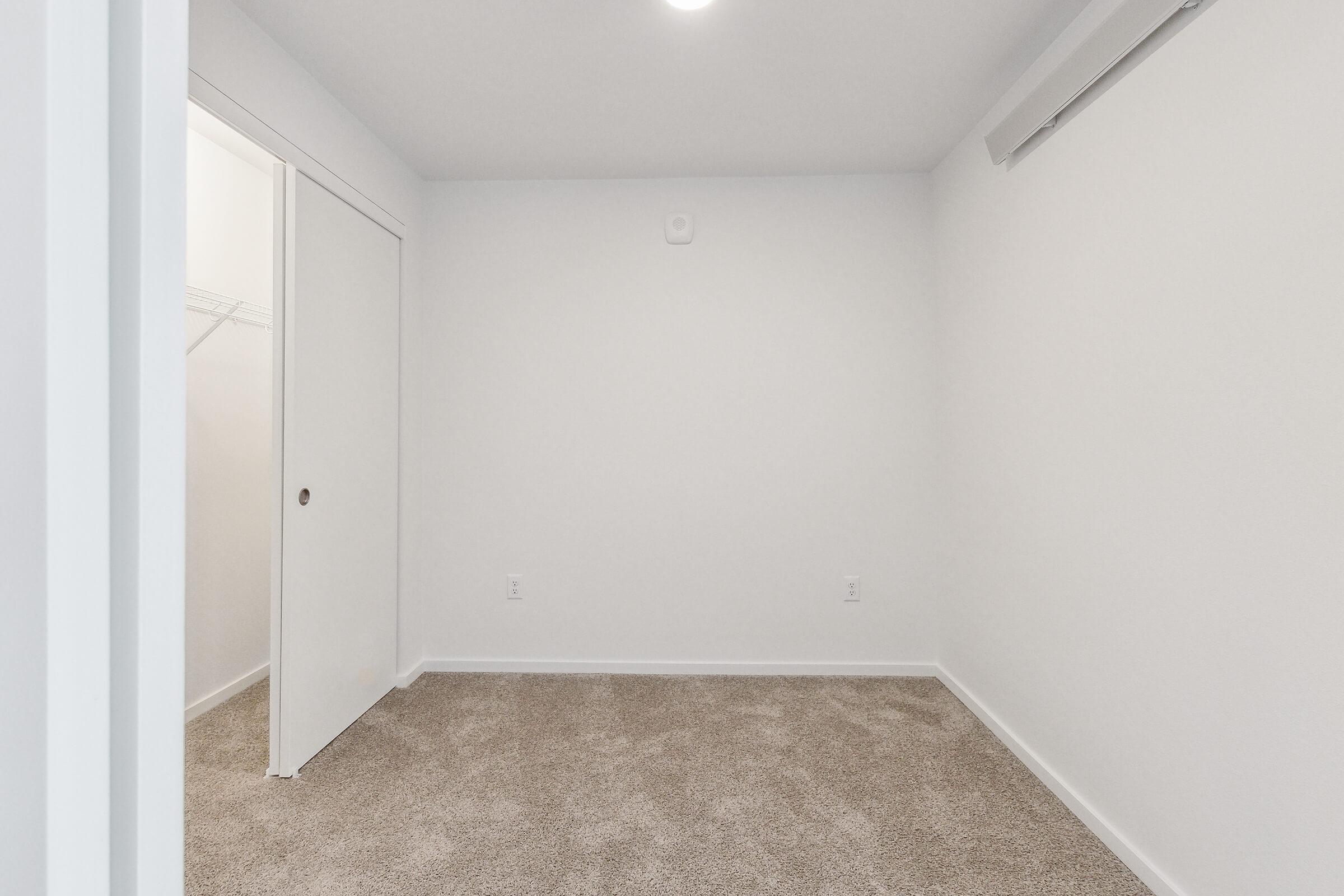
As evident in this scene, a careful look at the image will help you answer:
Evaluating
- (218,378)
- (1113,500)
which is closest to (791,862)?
(1113,500)

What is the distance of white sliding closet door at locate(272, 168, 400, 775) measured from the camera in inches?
89.0

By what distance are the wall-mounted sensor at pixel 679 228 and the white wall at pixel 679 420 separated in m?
0.04

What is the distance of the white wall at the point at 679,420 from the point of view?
3.25m

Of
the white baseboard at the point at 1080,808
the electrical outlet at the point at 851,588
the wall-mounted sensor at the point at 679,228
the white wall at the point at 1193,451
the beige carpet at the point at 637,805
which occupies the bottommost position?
the beige carpet at the point at 637,805

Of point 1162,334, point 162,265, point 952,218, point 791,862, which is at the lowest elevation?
point 791,862

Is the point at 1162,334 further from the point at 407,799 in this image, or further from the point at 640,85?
the point at 407,799

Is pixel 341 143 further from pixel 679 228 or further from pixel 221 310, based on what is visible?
pixel 679 228

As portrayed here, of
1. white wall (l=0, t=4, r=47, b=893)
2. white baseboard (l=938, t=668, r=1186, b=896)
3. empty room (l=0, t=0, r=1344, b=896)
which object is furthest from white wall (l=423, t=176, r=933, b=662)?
white wall (l=0, t=4, r=47, b=893)

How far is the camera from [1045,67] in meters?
2.24

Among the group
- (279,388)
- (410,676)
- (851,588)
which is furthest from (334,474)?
(851,588)

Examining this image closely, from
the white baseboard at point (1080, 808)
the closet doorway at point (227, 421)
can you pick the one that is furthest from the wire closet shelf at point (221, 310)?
the white baseboard at point (1080, 808)

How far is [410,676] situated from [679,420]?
1820mm

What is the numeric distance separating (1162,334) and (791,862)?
5.84 feet

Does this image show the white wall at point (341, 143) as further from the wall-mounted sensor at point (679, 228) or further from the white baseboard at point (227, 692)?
the wall-mounted sensor at point (679, 228)
